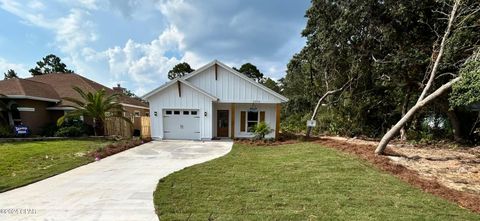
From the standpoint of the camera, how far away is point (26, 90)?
15.5 m

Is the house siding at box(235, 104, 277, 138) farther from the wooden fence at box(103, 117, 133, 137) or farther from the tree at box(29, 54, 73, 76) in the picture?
the tree at box(29, 54, 73, 76)

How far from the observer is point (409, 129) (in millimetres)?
14523

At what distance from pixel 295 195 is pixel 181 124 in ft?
35.1

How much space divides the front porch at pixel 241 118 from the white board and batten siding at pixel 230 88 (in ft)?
1.81

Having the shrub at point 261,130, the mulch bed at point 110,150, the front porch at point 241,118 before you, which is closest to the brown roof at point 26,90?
the mulch bed at point 110,150

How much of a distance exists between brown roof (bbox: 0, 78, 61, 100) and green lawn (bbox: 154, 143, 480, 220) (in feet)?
47.6

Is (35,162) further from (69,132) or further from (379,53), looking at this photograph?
(379,53)

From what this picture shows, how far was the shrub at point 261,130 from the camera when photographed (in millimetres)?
14062

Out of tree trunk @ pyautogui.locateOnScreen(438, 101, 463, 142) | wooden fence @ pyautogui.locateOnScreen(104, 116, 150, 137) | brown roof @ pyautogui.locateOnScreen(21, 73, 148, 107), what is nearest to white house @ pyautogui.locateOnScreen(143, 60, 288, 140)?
wooden fence @ pyautogui.locateOnScreen(104, 116, 150, 137)

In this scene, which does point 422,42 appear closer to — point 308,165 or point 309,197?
point 308,165

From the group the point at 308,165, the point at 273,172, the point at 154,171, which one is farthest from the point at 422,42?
the point at 154,171

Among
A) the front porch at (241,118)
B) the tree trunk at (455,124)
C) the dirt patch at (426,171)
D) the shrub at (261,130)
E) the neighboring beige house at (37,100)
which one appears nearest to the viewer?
the dirt patch at (426,171)

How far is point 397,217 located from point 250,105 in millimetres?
11699

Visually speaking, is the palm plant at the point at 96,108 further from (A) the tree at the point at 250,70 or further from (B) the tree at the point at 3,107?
(A) the tree at the point at 250,70
